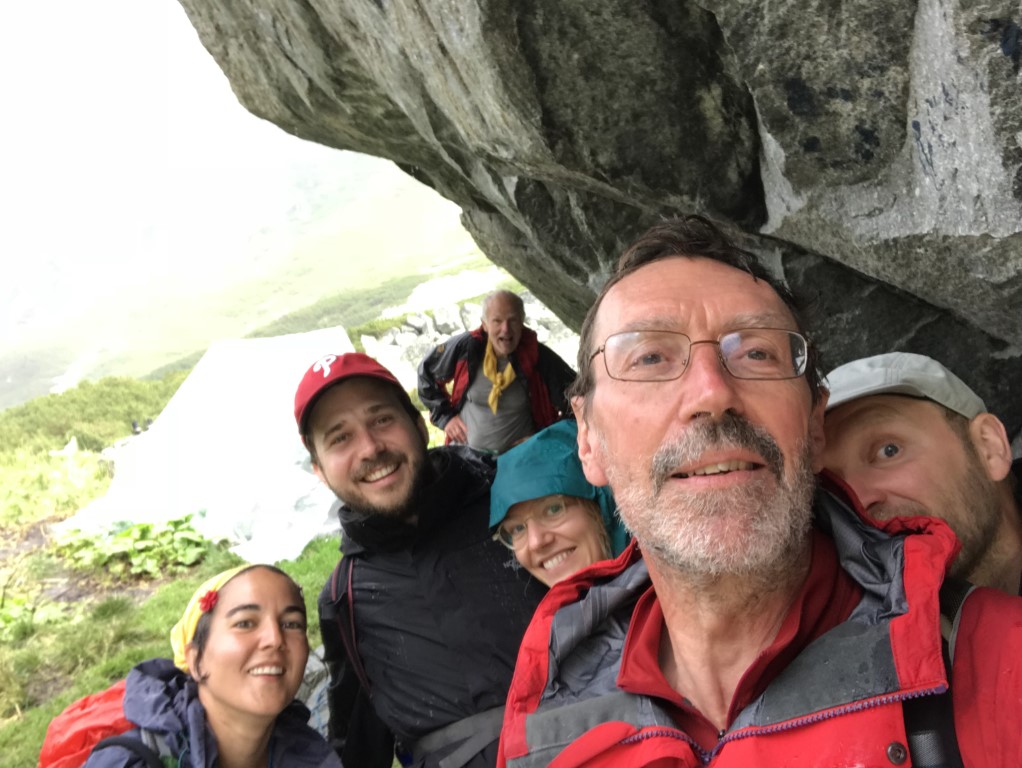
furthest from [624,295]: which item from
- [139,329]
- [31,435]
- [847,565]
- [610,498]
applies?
[139,329]

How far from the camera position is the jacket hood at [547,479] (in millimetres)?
3326

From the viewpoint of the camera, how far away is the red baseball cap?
3.60 metres

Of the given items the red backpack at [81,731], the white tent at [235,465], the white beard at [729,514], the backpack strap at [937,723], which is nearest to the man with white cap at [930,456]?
the white beard at [729,514]

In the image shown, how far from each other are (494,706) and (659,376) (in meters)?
1.99

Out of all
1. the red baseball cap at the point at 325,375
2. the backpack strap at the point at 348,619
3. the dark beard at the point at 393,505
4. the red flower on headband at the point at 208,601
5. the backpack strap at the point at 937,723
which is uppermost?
the red baseball cap at the point at 325,375

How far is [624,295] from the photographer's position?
217cm

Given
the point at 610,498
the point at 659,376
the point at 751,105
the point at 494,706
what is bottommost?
the point at 494,706

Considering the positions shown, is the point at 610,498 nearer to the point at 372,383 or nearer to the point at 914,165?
the point at 372,383

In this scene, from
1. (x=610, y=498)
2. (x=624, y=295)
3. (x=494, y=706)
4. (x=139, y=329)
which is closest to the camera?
(x=624, y=295)

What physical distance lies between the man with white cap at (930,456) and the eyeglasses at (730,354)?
0.85m

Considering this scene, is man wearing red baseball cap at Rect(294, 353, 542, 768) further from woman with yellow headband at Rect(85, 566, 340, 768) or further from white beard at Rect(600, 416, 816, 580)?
white beard at Rect(600, 416, 816, 580)

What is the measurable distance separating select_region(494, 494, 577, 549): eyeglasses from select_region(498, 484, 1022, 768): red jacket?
1275mm

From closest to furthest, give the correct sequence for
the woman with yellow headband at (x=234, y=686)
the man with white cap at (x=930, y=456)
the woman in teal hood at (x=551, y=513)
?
1. the man with white cap at (x=930, y=456)
2. the woman with yellow headband at (x=234, y=686)
3. the woman in teal hood at (x=551, y=513)

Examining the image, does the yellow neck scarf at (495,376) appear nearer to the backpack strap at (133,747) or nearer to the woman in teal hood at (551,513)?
the woman in teal hood at (551,513)
